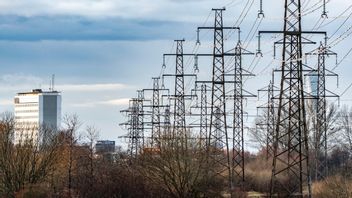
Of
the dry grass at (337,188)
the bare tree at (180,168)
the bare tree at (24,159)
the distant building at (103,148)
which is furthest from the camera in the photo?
the distant building at (103,148)

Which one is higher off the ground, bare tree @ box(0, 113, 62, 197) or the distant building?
the distant building

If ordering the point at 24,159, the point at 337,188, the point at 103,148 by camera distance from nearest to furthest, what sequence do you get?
A: 1. the point at 337,188
2. the point at 24,159
3. the point at 103,148

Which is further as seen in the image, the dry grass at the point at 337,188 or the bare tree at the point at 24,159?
the bare tree at the point at 24,159

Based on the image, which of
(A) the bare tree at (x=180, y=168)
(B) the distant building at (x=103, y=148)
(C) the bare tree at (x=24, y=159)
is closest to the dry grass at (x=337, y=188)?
(A) the bare tree at (x=180, y=168)

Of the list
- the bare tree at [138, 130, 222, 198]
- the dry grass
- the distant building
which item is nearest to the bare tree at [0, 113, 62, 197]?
the bare tree at [138, 130, 222, 198]

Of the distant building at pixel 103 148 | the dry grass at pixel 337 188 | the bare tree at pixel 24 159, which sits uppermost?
the distant building at pixel 103 148

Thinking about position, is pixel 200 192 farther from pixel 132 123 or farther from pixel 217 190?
pixel 132 123

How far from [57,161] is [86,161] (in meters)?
15.8

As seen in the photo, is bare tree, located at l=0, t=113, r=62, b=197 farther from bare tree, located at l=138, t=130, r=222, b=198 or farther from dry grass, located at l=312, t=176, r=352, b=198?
dry grass, located at l=312, t=176, r=352, b=198

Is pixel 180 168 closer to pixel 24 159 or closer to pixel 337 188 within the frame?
pixel 337 188

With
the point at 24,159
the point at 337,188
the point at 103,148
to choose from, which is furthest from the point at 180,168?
the point at 103,148

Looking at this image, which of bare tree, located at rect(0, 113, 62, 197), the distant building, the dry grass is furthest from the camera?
the distant building

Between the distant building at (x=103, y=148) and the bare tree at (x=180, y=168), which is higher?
the distant building at (x=103, y=148)

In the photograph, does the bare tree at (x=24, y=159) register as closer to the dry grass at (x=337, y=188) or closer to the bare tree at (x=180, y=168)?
the bare tree at (x=180, y=168)
